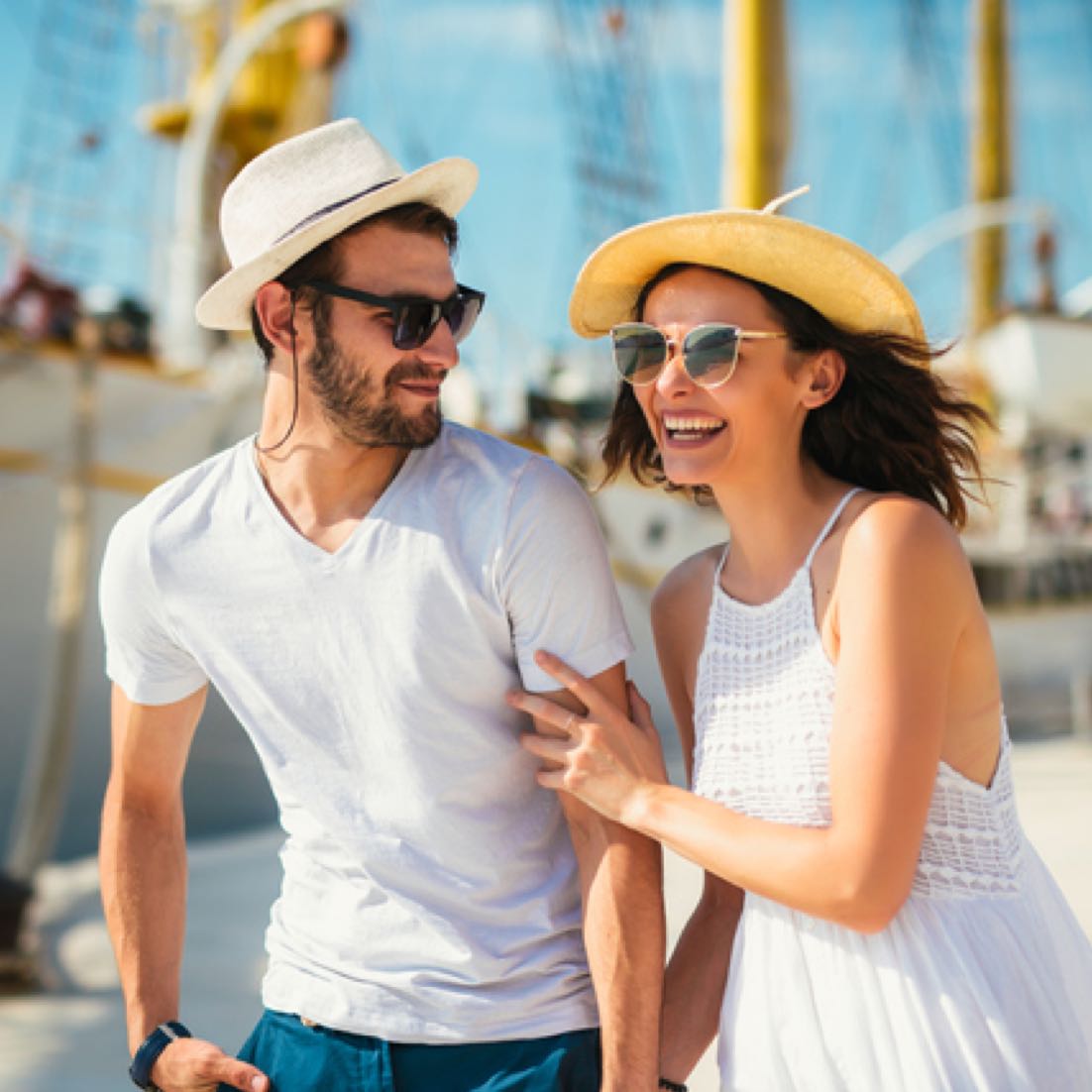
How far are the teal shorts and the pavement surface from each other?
2413mm

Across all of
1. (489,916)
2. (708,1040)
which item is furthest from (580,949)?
(708,1040)

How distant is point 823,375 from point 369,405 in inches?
25.2

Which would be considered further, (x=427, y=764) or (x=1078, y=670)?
(x=1078, y=670)

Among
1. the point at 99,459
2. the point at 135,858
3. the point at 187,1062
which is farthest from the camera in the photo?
the point at 99,459

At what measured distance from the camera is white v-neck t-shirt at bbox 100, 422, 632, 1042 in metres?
1.86

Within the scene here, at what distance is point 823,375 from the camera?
78.4 inches

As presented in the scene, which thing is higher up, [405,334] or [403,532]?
[405,334]

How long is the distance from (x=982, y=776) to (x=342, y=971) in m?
0.89

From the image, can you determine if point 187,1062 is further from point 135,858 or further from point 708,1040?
point 708,1040

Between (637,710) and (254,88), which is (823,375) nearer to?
(637,710)

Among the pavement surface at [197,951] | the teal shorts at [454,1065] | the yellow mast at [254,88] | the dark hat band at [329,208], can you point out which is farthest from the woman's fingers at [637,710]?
the yellow mast at [254,88]

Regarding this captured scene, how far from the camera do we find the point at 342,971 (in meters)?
1.92

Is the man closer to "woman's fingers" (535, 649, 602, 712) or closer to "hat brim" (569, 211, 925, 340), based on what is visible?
"woman's fingers" (535, 649, 602, 712)

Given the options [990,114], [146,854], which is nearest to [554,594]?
[146,854]
